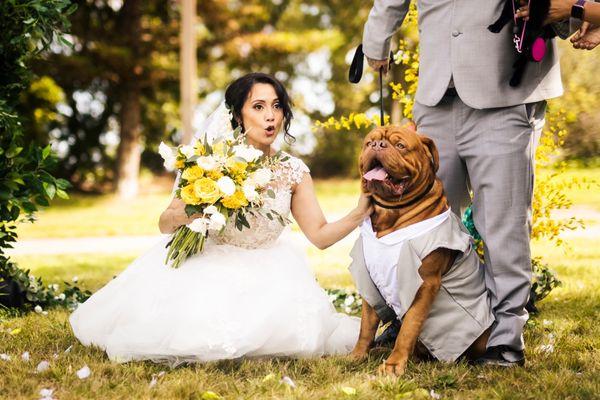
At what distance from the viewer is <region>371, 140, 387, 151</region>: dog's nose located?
2.85m

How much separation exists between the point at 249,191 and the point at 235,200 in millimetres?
80

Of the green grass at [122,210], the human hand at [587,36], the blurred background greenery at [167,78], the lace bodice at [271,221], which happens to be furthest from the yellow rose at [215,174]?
the blurred background greenery at [167,78]

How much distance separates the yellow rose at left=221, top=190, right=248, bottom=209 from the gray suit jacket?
3.41 ft

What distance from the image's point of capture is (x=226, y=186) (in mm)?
2996

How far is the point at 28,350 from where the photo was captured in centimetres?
341

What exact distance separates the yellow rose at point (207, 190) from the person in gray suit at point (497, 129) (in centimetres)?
114

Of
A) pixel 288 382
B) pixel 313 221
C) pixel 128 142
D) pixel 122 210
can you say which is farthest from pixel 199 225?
pixel 128 142

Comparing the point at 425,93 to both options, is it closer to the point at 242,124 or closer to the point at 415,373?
the point at 242,124

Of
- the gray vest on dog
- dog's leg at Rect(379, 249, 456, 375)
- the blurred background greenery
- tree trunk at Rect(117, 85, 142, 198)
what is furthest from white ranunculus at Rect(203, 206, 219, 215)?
tree trunk at Rect(117, 85, 142, 198)

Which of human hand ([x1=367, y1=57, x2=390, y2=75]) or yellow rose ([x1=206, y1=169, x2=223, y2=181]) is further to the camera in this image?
human hand ([x1=367, y1=57, x2=390, y2=75])

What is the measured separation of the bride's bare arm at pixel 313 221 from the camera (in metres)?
3.34

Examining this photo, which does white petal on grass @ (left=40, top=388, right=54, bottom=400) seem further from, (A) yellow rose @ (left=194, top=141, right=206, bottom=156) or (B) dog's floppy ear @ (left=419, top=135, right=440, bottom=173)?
(B) dog's floppy ear @ (left=419, top=135, right=440, bottom=173)

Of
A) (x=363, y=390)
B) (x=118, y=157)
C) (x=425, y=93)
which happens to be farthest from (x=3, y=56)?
(x=118, y=157)

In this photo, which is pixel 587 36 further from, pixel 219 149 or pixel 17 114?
pixel 17 114
